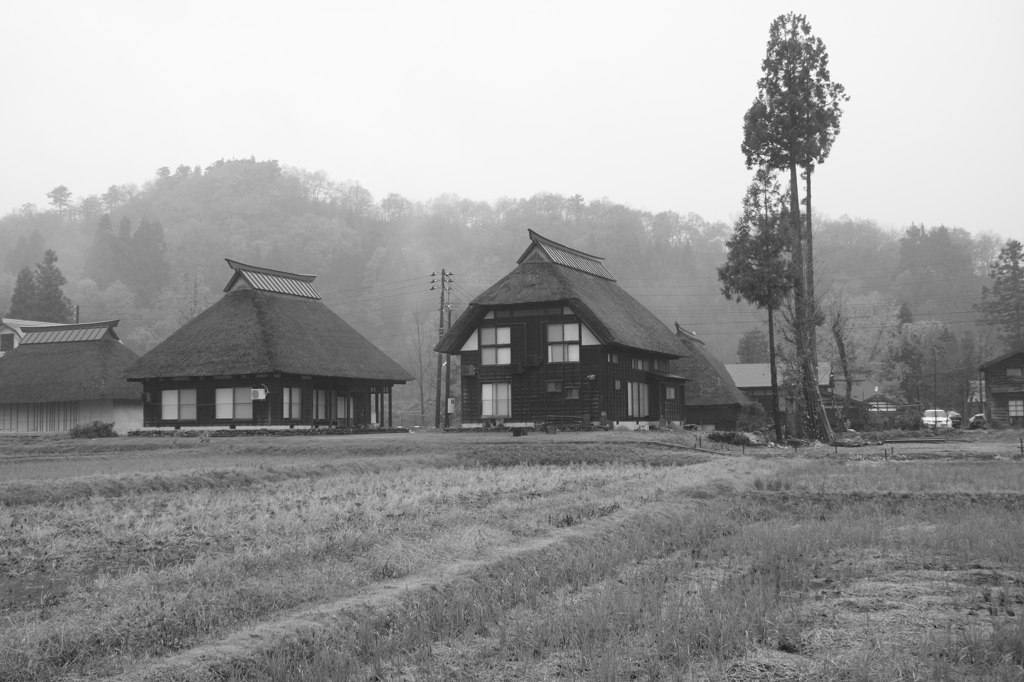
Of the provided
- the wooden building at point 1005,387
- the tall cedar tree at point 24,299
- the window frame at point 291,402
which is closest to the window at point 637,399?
the window frame at point 291,402

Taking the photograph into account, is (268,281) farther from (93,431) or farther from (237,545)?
(237,545)

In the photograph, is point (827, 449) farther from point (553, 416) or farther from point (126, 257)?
point (126, 257)

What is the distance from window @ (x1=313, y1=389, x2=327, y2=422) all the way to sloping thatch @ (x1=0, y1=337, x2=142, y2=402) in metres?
9.32

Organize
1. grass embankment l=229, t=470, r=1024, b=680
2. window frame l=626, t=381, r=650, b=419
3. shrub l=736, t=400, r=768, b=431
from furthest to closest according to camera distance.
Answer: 1. shrub l=736, t=400, r=768, b=431
2. window frame l=626, t=381, r=650, b=419
3. grass embankment l=229, t=470, r=1024, b=680

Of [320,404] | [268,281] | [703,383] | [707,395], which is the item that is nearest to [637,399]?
[707,395]

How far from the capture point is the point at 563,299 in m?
39.7

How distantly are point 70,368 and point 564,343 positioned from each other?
2458 cm

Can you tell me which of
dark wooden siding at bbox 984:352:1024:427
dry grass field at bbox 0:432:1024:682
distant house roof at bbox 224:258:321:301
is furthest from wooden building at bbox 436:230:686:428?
dark wooden siding at bbox 984:352:1024:427

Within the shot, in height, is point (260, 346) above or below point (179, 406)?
above

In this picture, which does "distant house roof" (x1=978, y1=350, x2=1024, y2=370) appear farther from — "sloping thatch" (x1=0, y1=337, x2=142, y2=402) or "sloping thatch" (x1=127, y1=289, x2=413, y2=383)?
"sloping thatch" (x1=0, y1=337, x2=142, y2=402)

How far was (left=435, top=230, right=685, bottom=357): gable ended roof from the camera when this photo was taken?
39438 mm

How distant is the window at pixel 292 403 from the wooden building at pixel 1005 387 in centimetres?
4010

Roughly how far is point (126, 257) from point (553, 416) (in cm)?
7589

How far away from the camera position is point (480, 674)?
6215 millimetres
